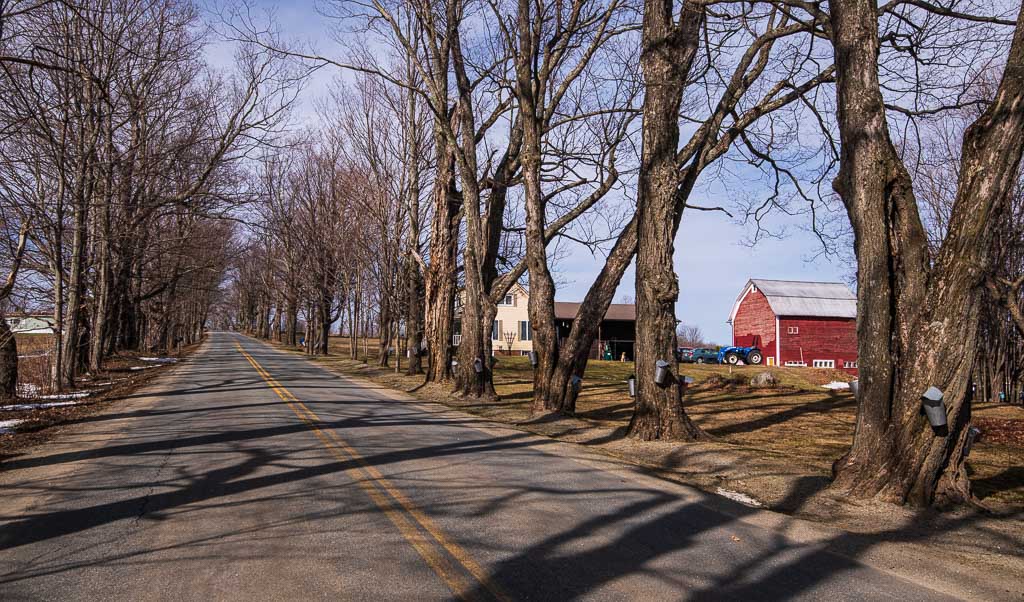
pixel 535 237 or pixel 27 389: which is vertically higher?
pixel 535 237

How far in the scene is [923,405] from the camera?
7617 millimetres

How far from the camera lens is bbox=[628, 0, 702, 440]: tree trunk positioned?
12117mm

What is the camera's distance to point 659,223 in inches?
484

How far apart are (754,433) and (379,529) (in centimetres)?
1001

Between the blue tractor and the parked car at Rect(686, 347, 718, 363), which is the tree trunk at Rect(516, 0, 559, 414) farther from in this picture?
the parked car at Rect(686, 347, 718, 363)

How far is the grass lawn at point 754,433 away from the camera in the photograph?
9.27m

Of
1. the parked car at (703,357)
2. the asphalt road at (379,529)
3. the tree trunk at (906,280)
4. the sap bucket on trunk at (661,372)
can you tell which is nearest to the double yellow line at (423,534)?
the asphalt road at (379,529)

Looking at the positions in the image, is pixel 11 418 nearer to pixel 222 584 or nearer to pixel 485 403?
pixel 485 403

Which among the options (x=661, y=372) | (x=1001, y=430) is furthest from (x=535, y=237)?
(x=1001, y=430)

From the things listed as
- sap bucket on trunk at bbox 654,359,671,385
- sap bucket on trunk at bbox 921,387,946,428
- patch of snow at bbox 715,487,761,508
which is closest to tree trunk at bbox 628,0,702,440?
sap bucket on trunk at bbox 654,359,671,385

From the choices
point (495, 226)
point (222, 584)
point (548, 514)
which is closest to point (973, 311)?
point (548, 514)

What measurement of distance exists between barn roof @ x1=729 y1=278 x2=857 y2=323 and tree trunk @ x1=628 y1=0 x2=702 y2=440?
3960 centimetres

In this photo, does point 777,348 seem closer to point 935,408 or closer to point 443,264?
point 443,264

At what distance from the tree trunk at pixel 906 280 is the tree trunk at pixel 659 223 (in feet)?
11.4
